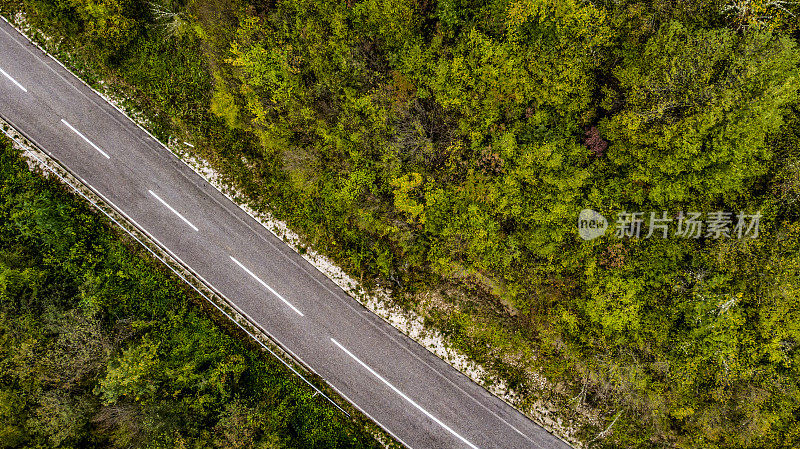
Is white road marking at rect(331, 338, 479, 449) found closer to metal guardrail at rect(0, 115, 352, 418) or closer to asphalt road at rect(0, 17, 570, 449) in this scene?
asphalt road at rect(0, 17, 570, 449)

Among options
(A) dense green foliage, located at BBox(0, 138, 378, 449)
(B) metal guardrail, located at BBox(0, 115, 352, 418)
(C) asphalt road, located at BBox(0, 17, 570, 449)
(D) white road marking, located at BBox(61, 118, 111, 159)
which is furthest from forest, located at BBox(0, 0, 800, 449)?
(A) dense green foliage, located at BBox(0, 138, 378, 449)

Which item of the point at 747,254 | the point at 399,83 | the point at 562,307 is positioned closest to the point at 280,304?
the point at 399,83

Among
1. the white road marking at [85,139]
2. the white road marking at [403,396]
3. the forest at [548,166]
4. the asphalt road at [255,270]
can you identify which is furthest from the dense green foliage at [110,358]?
the forest at [548,166]

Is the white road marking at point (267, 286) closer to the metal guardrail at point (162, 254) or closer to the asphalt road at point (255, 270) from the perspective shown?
the asphalt road at point (255, 270)

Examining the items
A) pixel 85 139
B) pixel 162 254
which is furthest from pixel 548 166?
pixel 85 139

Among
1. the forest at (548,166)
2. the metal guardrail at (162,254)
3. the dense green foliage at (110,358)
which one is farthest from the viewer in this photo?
the metal guardrail at (162,254)

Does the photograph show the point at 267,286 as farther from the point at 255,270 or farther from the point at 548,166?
the point at 548,166

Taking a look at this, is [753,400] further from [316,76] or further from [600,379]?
[316,76]
